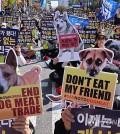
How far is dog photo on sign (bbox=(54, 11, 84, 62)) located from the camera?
20.0 ft

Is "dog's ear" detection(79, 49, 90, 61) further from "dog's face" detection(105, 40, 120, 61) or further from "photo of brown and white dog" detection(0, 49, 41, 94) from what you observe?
"dog's face" detection(105, 40, 120, 61)

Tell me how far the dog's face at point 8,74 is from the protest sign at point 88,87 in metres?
0.41

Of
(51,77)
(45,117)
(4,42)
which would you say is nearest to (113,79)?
(4,42)

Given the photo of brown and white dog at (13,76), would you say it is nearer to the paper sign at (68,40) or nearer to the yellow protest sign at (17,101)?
the yellow protest sign at (17,101)

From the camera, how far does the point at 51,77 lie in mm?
10180

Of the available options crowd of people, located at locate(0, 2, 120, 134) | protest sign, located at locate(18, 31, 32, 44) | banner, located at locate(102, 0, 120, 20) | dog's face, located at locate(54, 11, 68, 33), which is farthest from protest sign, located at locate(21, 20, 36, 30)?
dog's face, located at locate(54, 11, 68, 33)

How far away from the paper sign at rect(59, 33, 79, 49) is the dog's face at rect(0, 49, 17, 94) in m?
2.95

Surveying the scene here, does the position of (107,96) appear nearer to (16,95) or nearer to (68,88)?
(68,88)

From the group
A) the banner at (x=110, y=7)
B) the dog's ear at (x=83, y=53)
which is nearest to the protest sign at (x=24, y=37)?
the banner at (x=110, y=7)

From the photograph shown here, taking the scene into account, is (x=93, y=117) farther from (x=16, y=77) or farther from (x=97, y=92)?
(x=16, y=77)

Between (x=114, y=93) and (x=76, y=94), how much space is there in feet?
1.00

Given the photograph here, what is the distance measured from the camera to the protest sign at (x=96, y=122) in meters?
3.15

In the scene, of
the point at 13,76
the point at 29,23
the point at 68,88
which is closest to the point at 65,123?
the point at 68,88

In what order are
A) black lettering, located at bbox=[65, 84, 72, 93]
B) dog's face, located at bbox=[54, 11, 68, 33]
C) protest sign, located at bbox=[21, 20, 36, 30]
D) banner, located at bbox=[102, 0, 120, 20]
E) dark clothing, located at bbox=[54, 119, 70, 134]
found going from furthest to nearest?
protest sign, located at bbox=[21, 20, 36, 30] < banner, located at bbox=[102, 0, 120, 20] < dog's face, located at bbox=[54, 11, 68, 33] < dark clothing, located at bbox=[54, 119, 70, 134] < black lettering, located at bbox=[65, 84, 72, 93]
